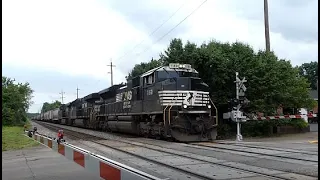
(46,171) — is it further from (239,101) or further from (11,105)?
(11,105)

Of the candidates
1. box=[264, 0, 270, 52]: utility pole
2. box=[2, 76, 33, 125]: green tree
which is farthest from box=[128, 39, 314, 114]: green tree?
box=[2, 76, 33, 125]: green tree

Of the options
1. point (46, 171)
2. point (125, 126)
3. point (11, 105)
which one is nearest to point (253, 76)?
point (125, 126)

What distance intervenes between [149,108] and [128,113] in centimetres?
353

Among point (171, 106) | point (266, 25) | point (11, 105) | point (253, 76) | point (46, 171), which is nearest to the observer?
point (46, 171)

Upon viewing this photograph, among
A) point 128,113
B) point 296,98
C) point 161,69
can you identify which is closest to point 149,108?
point 161,69

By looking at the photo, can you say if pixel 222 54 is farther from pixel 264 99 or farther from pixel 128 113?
pixel 128 113

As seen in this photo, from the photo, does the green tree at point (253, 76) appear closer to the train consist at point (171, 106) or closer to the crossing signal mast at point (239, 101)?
the crossing signal mast at point (239, 101)

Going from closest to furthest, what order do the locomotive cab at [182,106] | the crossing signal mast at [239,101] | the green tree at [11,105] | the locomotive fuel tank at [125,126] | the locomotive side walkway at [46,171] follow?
the locomotive side walkway at [46,171]
the locomotive cab at [182,106]
the crossing signal mast at [239,101]
the locomotive fuel tank at [125,126]
the green tree at [11,105]

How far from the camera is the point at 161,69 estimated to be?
18703 millimetres

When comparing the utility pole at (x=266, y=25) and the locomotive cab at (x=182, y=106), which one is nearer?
the locomotive cab at (x=182, y=106)

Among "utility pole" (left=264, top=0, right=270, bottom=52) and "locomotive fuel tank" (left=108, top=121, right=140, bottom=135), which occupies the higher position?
"utility pole" (left=264, top=0, right=270, bottom=52)

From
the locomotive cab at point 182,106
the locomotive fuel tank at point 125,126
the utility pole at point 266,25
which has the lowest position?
the locomotive fuel tank at point 125,126

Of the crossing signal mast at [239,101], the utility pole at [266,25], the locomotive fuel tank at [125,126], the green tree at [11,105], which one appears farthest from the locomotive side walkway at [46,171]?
the green tree at [11,105]

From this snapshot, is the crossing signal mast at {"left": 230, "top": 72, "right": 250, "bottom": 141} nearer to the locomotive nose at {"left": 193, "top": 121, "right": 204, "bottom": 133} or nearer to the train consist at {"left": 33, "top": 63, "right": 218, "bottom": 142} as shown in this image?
the train consist at {"left": 33, "top": 63, "right": 218, "bottom": 142}
